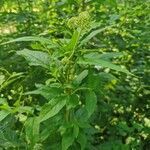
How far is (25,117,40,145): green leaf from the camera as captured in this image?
6.57 feet

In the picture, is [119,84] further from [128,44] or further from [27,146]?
[27,146]

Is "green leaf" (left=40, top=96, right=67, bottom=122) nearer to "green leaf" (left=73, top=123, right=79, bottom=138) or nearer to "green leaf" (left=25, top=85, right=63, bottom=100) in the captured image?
"green leaf" (left=25, top=85, right=63, bottom=100)

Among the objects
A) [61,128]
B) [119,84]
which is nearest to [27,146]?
[61,128]

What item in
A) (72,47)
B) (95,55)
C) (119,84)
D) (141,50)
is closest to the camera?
→ (72,47)

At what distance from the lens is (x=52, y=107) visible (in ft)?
6.43

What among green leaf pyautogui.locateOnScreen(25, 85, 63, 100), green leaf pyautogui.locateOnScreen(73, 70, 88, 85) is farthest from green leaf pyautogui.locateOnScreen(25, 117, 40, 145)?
green leaf pyautogui.locateOnScreen(73, 70, 88, 85)

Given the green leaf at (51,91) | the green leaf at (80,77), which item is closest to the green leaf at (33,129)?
the green leaf at (51,91)

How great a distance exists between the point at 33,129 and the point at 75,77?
30 cm

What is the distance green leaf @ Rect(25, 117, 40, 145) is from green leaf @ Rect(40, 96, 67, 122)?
0.06m

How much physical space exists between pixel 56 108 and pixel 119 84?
153cm

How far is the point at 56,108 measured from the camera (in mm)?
1952

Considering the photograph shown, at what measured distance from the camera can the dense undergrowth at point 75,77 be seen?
205cm

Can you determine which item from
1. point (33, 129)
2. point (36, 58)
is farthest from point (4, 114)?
point (36, 58)

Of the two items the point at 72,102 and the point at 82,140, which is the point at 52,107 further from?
the point at 82,140
